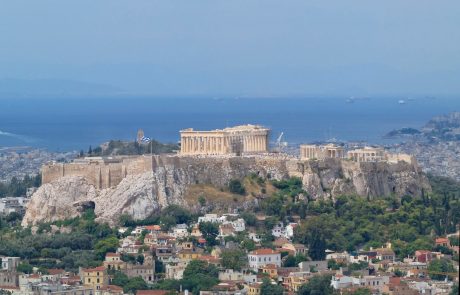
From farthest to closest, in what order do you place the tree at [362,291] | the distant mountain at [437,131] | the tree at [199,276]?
1. the distant mountain at [437,131]
2. the tree at [199,276]
3. the tree at [362,291]

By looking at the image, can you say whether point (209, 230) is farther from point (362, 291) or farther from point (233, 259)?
point (362, 291)

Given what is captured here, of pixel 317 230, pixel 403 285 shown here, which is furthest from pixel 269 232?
pixel 403 285

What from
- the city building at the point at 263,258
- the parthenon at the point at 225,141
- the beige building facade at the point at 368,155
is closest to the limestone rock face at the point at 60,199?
the parthenon at the point at 225,141

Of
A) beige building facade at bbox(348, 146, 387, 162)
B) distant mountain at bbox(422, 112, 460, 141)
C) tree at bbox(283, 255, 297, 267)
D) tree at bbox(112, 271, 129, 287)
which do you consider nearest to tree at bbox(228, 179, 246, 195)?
beige building facade at bbox(348, 146, 387, 162)

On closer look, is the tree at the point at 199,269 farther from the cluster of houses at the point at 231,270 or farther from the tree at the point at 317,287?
the tree at the point at 317,287

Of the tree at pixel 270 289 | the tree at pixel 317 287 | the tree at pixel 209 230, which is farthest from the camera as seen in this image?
the tree at pixel 209 230

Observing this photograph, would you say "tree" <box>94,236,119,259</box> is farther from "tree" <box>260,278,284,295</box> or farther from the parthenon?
the parthenon

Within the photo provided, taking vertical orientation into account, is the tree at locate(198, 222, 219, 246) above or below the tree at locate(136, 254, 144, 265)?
above

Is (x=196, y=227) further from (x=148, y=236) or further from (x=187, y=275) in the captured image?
(x=187, y=275)
